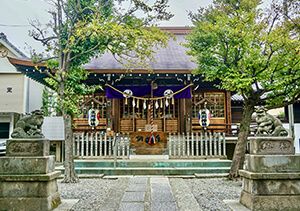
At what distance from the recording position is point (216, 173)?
27.4ft

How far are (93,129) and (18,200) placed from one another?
8059 mm

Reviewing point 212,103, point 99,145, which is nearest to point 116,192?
point 99,145

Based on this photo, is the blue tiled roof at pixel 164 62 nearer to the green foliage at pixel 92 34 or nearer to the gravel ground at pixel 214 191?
the green foliage at pixel 92 34

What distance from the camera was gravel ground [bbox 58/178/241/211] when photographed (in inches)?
185

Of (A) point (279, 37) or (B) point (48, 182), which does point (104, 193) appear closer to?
(B) point (48, 182)

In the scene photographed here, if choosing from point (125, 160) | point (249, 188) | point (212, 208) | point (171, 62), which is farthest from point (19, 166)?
point (171, 62)

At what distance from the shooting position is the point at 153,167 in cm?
860

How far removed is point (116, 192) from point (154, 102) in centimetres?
673

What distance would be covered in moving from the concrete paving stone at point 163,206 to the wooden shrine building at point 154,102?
6.79 m

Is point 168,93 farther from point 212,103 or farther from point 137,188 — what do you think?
point 137,188

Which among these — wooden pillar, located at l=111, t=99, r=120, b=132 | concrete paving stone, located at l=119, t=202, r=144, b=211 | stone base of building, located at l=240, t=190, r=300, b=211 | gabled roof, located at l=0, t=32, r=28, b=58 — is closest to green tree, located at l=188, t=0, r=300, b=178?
stone base of building, located at l=240, t=190, r=300, b=211

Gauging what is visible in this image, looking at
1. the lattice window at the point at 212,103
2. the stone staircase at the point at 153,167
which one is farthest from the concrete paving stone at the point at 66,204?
the lattice window at the point at 212,103

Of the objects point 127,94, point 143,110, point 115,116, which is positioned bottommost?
point 115,116

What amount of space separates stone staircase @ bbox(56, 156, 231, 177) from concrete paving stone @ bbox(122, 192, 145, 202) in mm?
2712
